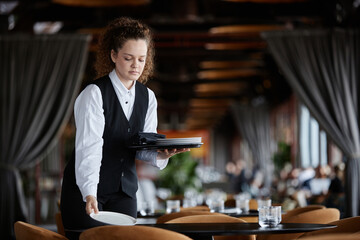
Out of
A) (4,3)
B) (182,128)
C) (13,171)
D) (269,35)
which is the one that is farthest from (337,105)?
(182,128)

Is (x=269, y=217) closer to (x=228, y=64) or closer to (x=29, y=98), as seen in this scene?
(x=29, y=98)

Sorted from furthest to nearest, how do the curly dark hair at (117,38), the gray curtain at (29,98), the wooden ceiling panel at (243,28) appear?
the wooden ceiling panel at (243,28)
the gray curtain at (29,98)
the curly dark hair at (117,38)

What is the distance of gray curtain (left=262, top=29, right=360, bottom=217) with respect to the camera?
296 inches

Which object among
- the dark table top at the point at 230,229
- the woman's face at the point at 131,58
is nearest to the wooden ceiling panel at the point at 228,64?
the woman's face at the point at 131,58

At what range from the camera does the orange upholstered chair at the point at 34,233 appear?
2930mm

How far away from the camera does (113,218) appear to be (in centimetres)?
273

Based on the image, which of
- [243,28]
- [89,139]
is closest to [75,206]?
[89,139]

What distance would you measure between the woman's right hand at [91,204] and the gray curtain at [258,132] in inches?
539

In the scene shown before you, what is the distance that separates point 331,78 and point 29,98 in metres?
3.76

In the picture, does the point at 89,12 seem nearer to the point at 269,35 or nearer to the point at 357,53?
the point at 269,35

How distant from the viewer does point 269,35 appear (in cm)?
788

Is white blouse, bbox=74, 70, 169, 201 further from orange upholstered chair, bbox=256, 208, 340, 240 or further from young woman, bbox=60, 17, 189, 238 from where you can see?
orange upholstered chair, bbox=256, 208, 340, 240

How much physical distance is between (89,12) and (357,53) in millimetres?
4389

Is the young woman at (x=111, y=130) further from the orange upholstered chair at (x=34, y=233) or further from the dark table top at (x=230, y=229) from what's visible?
the dark table top at (x=230, y=229)
